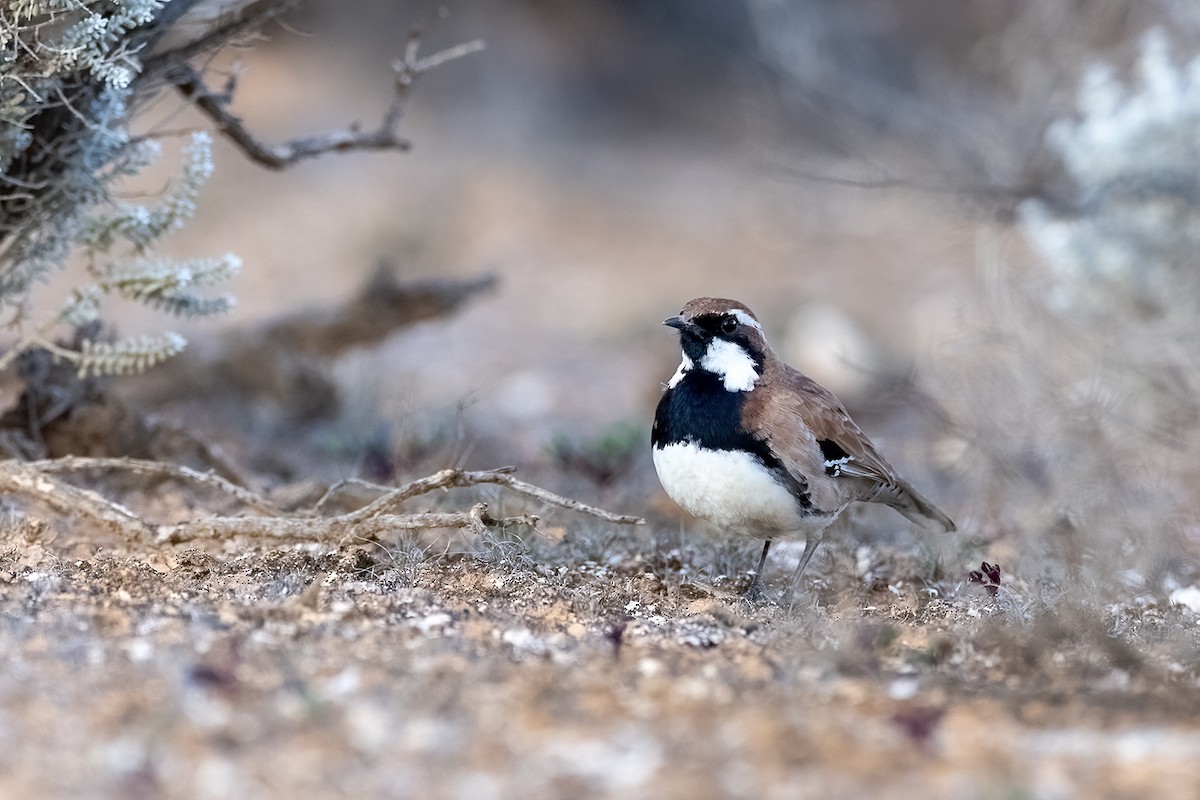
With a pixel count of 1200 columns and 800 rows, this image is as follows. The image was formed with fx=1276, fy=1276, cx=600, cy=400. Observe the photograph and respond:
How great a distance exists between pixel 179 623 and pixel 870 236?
1111cm

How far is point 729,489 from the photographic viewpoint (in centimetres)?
391

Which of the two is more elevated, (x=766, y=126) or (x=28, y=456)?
(x=766, y=126)

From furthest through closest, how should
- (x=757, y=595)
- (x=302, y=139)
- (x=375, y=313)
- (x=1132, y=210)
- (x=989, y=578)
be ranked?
(x=1132, y=210) → (x=375, y=313) → (x=302, y=139) → (x=989, y=578) → (x=757, y=595)

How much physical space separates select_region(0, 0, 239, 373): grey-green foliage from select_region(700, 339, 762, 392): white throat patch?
1651mm

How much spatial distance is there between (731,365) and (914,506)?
0.98 meters

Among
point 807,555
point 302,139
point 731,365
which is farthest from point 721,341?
point 302,139

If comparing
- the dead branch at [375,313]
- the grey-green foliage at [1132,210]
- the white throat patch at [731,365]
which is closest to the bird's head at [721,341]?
the white throat patch at [731,365]

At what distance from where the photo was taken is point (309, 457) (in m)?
6.36

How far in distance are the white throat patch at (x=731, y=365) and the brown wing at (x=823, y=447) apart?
0.05m

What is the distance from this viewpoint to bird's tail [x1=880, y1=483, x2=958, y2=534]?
14.8ft

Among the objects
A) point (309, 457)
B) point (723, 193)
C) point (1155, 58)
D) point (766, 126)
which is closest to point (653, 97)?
point (723, 193)

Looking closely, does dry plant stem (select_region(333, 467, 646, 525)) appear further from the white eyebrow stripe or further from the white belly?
the white eyebrow stripe

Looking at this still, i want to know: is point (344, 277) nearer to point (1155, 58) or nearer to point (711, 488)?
point (1155, 58)

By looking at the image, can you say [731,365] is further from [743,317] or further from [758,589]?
[758,589]
